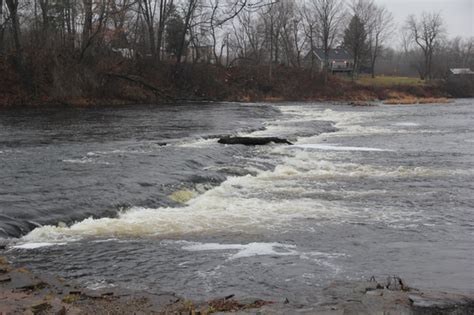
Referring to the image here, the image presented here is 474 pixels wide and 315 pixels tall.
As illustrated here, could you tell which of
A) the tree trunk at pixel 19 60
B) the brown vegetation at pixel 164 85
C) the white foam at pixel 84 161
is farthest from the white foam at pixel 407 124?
the tree trunk at pixel 19 60

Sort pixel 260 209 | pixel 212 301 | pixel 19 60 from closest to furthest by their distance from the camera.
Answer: pixel 212 301, pixel 260 209, pixel 19 60

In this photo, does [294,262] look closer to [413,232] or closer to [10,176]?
[413,232]

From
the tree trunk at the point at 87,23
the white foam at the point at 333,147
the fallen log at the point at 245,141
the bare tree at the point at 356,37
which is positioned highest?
the bare tree at the point at 356,37

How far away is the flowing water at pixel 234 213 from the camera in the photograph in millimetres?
7535

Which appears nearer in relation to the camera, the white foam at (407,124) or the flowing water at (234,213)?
the flowing water at (234,213)

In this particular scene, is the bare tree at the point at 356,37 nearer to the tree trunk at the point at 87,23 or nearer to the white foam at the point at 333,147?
the tree trunk at the point at 87,23

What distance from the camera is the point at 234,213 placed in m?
11.0

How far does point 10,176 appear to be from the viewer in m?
13.7

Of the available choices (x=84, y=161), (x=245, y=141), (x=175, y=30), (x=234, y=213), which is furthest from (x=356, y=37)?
(x=234, y=213)

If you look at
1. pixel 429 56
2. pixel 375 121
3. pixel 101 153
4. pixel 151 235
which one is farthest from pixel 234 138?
pixel 429 56

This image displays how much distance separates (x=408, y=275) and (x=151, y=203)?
615 centimetres

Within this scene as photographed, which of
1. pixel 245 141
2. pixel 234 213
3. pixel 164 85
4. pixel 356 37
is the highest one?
pixel 356 37

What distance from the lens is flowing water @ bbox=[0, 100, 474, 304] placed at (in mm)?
7535

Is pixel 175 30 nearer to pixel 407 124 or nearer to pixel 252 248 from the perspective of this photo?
pixel 407 124
